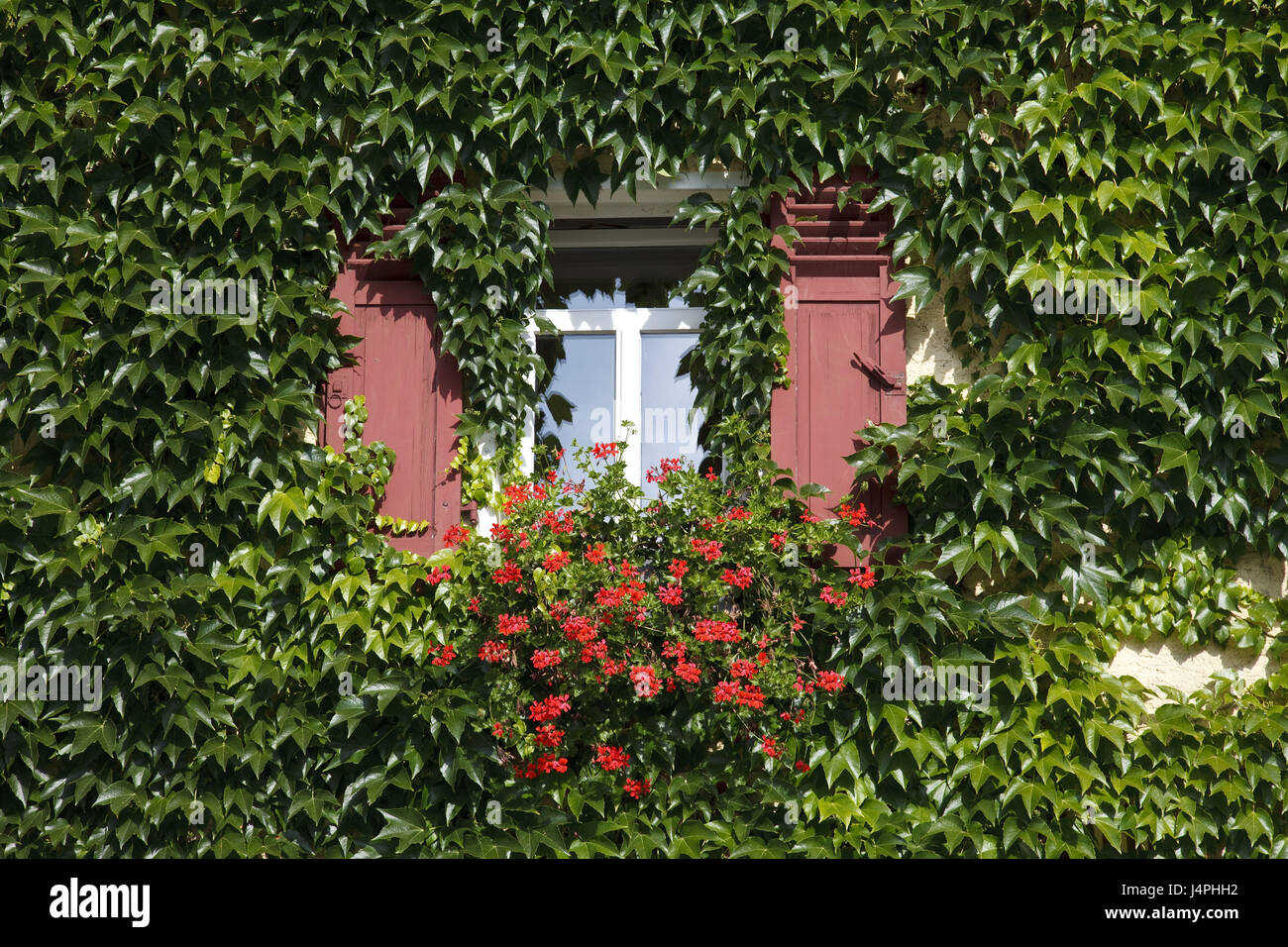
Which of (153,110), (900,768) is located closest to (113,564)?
(153,110)

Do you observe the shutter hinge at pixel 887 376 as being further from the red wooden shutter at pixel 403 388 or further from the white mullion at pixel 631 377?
the red wooden shutter at pixel 403 388

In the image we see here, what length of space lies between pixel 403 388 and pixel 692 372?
1.15 metres

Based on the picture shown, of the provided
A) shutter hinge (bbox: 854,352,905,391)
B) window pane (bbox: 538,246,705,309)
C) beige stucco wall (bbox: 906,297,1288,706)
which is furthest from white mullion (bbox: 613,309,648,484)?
beige stucco wall (bbox: 906,297,1288,706)

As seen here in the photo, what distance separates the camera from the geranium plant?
3527 mm

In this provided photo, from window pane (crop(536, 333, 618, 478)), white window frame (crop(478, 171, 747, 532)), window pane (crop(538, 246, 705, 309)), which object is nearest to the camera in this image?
white window frame (crop(478, 171, 747, 532))

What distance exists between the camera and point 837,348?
4137 millimetres

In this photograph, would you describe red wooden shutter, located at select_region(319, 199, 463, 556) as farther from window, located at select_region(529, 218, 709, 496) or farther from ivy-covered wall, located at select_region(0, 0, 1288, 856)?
window, located at select_region(529, 218, 709, 496)

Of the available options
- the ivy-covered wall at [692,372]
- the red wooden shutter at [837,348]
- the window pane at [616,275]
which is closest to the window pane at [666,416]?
the ivy-covered wall at [692,372]

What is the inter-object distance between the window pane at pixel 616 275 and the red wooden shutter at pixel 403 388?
1.90 feet

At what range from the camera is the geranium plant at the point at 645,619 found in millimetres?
3527

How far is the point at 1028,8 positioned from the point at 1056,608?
2.36m

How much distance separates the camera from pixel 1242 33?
4.02 m

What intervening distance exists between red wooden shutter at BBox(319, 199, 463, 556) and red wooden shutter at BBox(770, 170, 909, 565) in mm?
1296

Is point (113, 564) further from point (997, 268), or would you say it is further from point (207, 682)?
point (997, 268)
